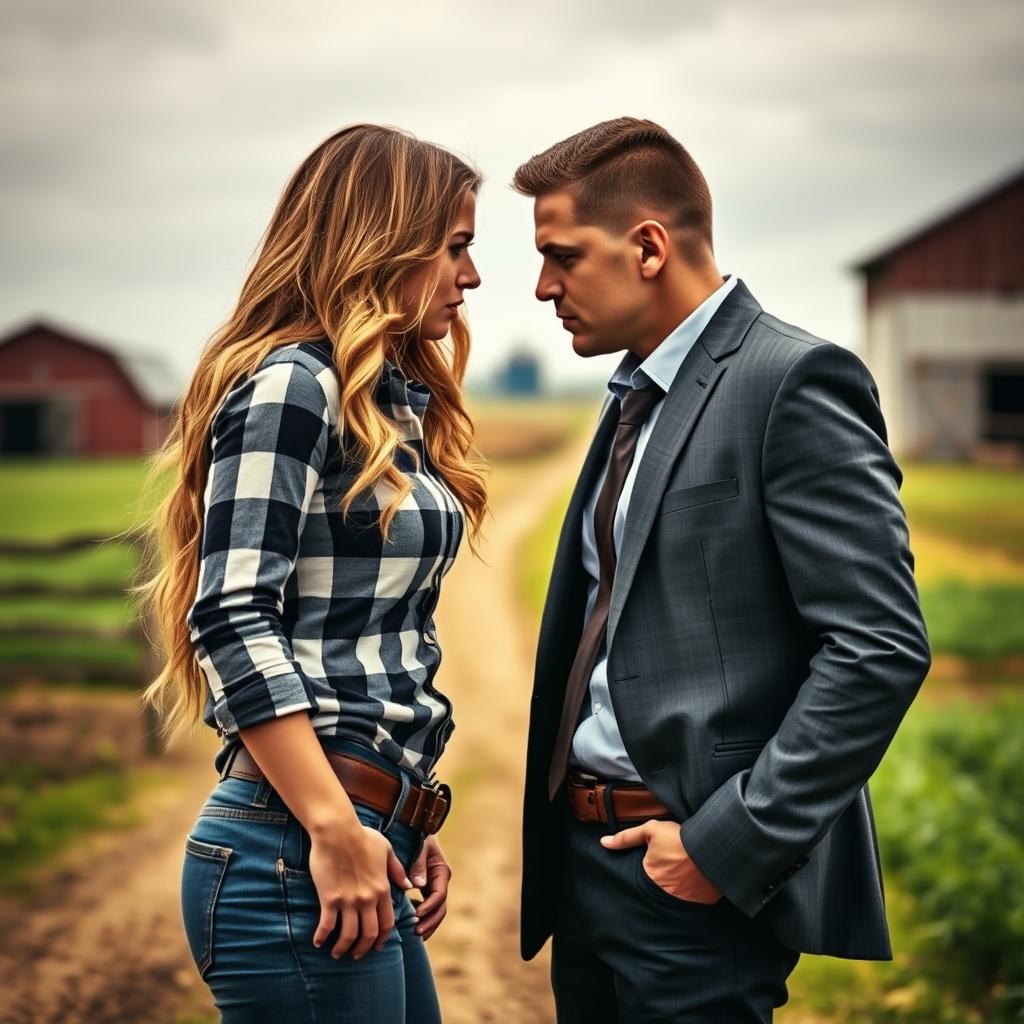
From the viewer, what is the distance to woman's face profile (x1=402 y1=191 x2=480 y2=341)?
244 centimetres

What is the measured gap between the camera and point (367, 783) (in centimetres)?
219

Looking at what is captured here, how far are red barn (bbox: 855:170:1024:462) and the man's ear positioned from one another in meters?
17.9

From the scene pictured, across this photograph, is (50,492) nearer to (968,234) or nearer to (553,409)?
(553,409)

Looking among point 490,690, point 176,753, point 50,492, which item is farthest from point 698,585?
point 50,492

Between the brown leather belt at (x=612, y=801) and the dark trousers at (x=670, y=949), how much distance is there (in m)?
0.04

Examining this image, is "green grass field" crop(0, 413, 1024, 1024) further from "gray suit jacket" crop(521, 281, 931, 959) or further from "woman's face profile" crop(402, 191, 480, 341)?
"gray suit jacket" crop(521, 281, 931, 959)

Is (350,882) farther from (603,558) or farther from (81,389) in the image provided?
(81,389)

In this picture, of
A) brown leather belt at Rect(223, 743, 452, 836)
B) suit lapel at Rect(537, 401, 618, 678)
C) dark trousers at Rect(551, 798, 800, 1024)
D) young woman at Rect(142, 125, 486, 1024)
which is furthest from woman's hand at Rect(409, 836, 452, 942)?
suit lapel at Rect(537, 401, 618, 678)

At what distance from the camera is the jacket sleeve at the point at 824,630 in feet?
7.33

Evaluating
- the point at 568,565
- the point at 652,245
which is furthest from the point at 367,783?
the point at 652,245

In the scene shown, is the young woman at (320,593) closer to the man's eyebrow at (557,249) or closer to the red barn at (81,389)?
the man's eyebrow at (557,249)

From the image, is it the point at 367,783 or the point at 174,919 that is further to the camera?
the point at 174,919

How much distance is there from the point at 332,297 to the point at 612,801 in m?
1.15

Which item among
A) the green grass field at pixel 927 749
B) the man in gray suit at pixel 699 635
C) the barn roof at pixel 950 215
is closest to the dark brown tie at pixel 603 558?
the man in gray suit at pixel 699 635
